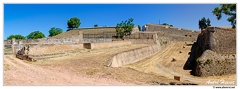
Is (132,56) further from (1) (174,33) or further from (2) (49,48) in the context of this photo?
(1) (174,33)

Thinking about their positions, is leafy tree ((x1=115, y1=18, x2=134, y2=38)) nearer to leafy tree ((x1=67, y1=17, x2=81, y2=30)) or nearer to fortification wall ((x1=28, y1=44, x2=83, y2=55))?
leafy tree ((x1=67, y1=17, x2=81, y2=30))

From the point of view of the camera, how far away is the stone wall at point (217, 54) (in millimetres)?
16531

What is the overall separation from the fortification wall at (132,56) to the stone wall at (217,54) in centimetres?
506

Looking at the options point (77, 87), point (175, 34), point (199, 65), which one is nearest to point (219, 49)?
point (199, 65)

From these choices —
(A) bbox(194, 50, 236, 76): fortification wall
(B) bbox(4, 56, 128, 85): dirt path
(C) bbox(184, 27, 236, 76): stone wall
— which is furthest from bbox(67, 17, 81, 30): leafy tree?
(B) bbox(4, 56, 128, 85): dirt path

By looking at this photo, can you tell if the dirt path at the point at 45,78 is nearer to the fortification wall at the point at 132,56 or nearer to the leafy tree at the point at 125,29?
the fortification wall at the point at 132,56

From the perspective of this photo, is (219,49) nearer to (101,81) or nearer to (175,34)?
(101,81)

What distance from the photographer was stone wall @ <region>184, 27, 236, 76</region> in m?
16.5

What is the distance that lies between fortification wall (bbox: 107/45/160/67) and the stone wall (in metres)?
5.06

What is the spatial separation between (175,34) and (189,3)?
1455 inches

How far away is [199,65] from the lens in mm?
16734

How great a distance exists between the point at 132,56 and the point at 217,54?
9625mm

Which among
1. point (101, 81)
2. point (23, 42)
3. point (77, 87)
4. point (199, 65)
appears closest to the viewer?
point (77, 87)

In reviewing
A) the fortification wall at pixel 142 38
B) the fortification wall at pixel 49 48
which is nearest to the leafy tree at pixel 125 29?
the fortification wall at pixel 142 38
